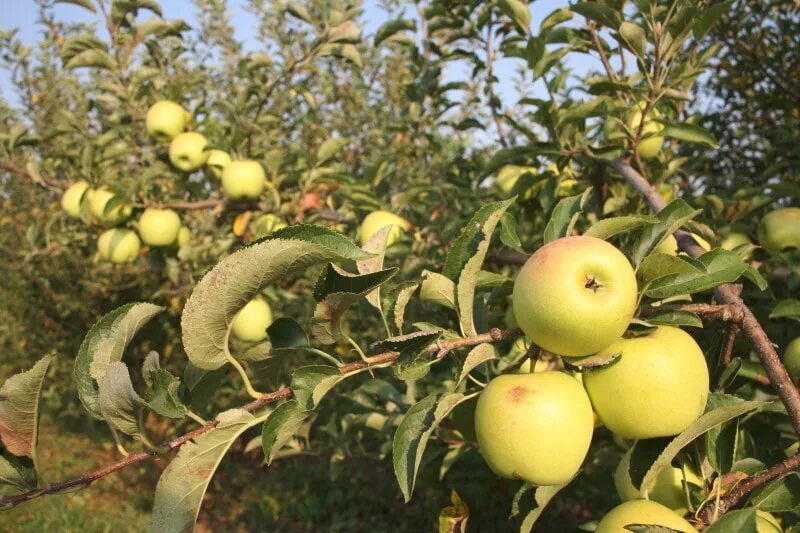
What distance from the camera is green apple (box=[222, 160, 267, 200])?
7.11 feet

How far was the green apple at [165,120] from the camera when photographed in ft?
7.47

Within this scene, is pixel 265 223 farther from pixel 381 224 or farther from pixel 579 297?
pixel 579 297

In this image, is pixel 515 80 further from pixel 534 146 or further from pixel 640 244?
pixel 640 244

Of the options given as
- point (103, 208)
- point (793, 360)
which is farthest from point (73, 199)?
point (793, 360)

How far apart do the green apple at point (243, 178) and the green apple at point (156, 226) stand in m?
0.30

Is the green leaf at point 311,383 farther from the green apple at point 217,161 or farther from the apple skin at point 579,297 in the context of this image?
the green apple at point 217,161

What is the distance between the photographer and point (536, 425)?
830mm

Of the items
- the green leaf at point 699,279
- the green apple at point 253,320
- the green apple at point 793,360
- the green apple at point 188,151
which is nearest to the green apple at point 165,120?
the green apple at point 188,151

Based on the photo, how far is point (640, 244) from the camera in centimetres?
91

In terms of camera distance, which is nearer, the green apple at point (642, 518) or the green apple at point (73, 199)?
the green apple at point (642, 518)

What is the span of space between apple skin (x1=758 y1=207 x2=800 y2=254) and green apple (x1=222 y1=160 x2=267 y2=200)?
157 centimetres

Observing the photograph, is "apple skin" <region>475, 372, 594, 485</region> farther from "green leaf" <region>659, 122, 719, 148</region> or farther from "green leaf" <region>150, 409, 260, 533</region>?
"green leaf" <region>659, 122, 719, 148</region>

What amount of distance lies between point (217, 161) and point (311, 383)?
1.69m

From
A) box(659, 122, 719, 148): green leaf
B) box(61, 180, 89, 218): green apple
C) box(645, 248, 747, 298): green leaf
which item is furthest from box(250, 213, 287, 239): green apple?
box(645, 248, 747, 298): green leaf
